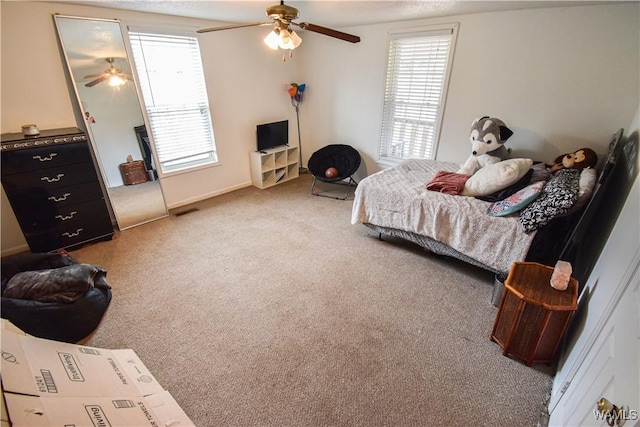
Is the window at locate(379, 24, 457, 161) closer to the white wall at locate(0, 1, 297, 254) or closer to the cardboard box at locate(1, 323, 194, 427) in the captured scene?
the white wall at locate(0, 1, 297, 254)

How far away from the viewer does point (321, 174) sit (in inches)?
161

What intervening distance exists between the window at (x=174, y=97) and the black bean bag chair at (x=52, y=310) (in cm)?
197

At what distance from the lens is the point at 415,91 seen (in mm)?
3598

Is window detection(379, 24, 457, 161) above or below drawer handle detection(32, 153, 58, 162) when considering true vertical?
above

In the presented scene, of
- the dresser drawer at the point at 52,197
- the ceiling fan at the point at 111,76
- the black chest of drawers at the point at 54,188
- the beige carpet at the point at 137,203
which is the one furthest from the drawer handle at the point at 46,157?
the ceiling fan at the point at 111,76

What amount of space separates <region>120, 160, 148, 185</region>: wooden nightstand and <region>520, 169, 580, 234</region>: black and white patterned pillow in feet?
12.3

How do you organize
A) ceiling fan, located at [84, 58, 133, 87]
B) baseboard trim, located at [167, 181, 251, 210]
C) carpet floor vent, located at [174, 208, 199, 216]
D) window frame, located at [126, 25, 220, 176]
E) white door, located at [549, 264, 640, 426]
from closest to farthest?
white door, located at [549, 264, 640, 426] → ceiling fan, located at [84, 58, 133, 87] → window frame, located at [126, 25, 220, 176] → carpet floor vent, located at [174, 208, 199, 216] → baseboard trim, located at [167, 181, 251, 210]

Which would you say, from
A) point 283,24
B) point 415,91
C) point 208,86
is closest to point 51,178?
point 208,86

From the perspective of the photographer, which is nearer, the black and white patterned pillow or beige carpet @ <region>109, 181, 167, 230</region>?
the black and white patterned pillow

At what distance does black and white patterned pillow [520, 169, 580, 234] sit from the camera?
185 cm

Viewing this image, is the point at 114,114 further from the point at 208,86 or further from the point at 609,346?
the point at 609,346

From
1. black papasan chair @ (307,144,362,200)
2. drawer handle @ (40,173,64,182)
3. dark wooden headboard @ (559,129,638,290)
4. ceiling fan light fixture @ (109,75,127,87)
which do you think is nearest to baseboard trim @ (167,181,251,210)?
black papasan chair @ (307,144,362,200)

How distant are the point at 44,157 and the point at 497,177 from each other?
148 inches

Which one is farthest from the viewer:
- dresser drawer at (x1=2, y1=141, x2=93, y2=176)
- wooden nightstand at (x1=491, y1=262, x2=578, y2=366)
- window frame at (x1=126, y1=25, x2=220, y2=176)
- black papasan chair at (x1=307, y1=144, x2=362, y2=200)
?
black papasan chair at (x1=307, y1=144, x2=362, y2=200)
